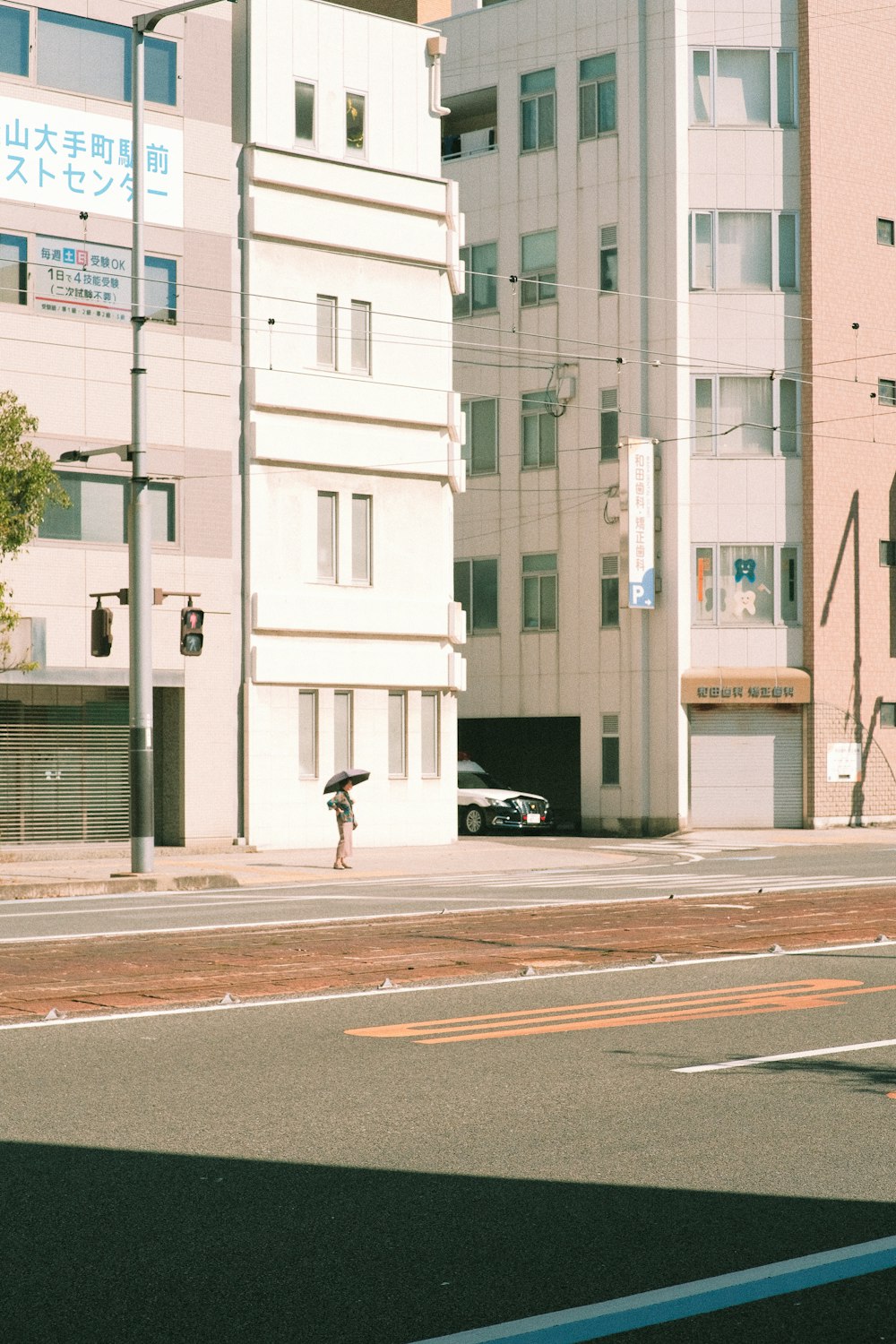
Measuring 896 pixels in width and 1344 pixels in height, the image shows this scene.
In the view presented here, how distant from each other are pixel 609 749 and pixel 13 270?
18767 mm

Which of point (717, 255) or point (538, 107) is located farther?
point (538, 107)

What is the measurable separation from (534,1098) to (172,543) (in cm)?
2409

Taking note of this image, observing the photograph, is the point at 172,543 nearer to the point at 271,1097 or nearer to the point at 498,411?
the point at 498,411

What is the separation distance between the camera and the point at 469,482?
4509 centimetres

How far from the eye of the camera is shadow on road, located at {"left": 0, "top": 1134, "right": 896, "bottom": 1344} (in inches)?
195

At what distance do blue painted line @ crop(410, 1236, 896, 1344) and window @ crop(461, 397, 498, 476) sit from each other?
3969 cm

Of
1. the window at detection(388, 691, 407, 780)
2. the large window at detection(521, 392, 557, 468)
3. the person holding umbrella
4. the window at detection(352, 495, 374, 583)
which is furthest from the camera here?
the large window at detection(521, 392, 557, 468)

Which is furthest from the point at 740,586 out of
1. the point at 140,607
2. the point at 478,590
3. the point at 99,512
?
the point at 140,607

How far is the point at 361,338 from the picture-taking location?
112 ft

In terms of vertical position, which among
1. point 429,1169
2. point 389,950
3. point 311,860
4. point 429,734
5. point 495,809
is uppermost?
point 429,734

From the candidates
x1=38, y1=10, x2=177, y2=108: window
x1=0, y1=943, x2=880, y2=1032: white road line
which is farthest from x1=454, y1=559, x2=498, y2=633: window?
x1=0, y1=943, x2=880, y2=1032: white road line

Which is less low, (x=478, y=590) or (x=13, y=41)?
(x=13, y=41)

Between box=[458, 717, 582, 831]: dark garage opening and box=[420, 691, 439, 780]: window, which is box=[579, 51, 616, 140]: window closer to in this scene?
box=[458, 717, 582, 831]: dark garage opening

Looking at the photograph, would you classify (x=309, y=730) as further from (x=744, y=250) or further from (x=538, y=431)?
(x=744, y=250)
